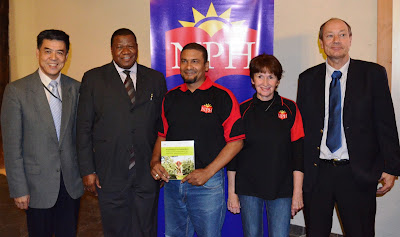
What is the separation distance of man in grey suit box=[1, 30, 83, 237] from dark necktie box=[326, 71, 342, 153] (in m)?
1.88

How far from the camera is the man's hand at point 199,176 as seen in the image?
8.11 feet

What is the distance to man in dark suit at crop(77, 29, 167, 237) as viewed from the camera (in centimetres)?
271

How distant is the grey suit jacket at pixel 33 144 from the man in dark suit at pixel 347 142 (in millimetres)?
1793

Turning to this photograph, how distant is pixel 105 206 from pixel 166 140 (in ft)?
2.35

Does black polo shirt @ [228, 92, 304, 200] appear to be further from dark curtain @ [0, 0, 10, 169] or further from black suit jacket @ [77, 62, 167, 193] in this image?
dark curtain @ [0, 0, 10, 169]

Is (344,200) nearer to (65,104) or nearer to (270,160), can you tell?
(270,160)

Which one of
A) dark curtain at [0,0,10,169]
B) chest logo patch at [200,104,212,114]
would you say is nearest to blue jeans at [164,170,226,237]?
chest logo patch at [200,104,212,114]

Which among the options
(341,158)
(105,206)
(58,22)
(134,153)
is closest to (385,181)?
(341,158)

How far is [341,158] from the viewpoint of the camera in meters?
2.52

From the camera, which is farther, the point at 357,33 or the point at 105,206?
the point at 357,33

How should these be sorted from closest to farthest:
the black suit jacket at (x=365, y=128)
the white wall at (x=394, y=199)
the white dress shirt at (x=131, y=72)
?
the black suit jacket at (x=365, y=128) < the white dress shirt at (x=131, y=72) < the white wall at (x=394, y=199)

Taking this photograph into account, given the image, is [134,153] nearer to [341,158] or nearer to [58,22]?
[341,158]

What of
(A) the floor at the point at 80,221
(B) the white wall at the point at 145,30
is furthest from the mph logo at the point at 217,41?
(A) the floor at the point at 80,221

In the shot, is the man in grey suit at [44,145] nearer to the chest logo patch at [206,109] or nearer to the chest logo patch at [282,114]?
the chest logo patch at [206,109]
